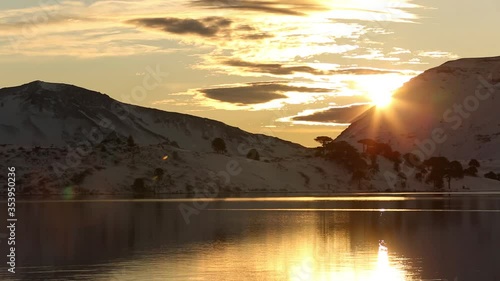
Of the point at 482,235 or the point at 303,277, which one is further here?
the point at 482,235

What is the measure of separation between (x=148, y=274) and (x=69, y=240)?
76.9 ft

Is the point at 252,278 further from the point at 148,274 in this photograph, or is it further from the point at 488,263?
the point at 488,263

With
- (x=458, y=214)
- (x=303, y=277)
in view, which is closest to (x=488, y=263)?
(x=303, y=277)

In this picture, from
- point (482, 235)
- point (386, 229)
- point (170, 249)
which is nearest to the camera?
point (170, 249)

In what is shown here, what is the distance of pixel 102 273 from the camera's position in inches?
1945

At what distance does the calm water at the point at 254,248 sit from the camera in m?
49.9

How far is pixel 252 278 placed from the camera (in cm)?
4759

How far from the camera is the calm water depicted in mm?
49938

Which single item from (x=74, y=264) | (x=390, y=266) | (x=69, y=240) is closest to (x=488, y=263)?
(x=390, y=266)

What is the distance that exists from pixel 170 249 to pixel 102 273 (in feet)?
49.0

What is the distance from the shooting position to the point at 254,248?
64875 millimetres

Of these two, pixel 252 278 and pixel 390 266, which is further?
pixel 390 266

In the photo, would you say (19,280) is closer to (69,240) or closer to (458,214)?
(69,240)

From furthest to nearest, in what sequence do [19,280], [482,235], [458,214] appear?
[458,214]
[482,235]
[19,280]
